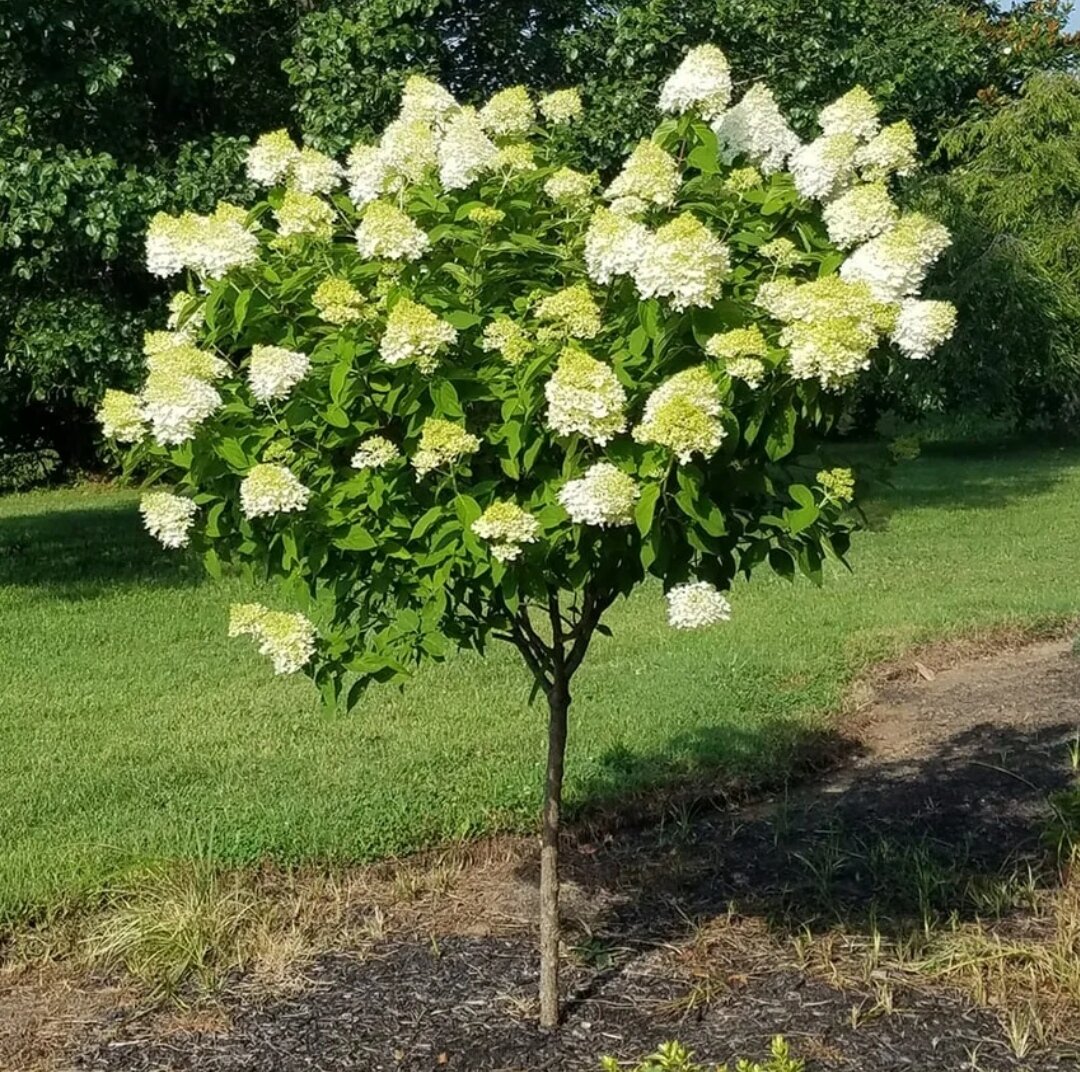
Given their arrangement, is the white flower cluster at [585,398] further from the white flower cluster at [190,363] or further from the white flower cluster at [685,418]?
the white flower cluster at [190,363]

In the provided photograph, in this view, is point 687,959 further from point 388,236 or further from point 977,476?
point 977,476

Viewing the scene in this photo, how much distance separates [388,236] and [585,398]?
566mm

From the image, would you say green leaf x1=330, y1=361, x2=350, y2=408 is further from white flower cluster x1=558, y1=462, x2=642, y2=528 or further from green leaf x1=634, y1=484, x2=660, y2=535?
green leaf x1=634, y1=484, x2=660, y2=535

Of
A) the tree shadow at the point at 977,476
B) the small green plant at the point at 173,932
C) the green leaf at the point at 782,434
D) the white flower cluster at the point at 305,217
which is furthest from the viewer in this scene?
the tree shadow at the point at 977,476

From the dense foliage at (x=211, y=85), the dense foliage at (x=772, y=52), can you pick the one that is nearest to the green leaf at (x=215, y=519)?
the dense foliage at (x=211, y=85)

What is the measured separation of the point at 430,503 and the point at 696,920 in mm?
1820

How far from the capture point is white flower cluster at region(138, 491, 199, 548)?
9.25 feet

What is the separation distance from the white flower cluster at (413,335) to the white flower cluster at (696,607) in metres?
0.61

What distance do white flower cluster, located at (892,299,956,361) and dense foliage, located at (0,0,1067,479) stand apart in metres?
6.83

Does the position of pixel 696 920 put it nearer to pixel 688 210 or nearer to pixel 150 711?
pixel 688 210

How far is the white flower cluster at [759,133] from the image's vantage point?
3211 millimetres

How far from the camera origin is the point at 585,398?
2518 millimetres

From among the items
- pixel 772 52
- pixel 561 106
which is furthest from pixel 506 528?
pixel 772 52

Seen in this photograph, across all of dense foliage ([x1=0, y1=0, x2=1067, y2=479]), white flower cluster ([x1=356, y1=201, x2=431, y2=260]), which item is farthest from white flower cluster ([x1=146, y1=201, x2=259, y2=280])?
dense foliage ([x1=0, y1=0, x2=1067, y2=479])
